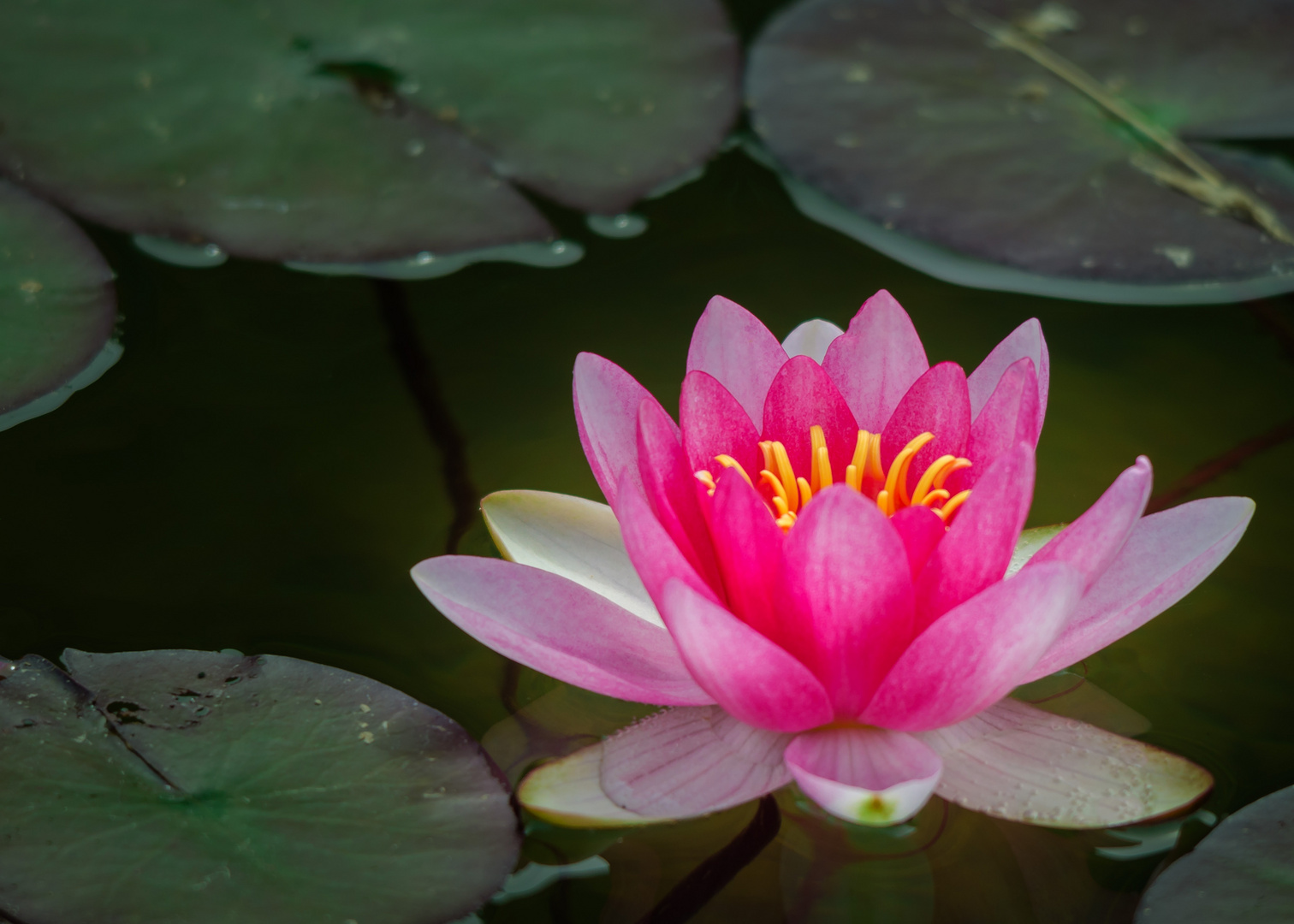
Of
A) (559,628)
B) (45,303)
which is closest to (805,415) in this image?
(559,628)

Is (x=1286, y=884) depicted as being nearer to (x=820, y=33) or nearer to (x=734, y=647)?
(x=734, y=647)

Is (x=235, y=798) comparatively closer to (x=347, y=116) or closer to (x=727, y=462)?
(x=727, y=462)

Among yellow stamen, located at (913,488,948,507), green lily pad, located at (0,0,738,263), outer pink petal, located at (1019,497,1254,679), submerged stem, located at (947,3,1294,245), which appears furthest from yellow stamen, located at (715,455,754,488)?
submerged stem, located at (947,3,1294,245)

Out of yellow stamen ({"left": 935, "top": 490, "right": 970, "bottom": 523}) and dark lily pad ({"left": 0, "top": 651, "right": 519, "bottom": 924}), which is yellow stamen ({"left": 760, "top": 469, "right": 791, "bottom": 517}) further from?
dark lily pad ({"left": 0, "top": 651, "right": 519, "bottom": 924})

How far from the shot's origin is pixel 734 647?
1101 millimetres

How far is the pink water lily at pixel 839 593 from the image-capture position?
3.65 ft

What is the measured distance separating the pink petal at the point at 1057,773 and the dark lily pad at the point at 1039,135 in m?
1.19

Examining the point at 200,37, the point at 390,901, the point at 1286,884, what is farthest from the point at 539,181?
the point at 1286,884

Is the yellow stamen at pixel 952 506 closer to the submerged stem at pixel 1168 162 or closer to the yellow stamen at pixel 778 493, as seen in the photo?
the yellow stamen at pixel 778 493

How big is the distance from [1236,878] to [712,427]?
770mm

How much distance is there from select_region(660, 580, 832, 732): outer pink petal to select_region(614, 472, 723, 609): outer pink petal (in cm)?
4

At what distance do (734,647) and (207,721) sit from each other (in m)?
0.66

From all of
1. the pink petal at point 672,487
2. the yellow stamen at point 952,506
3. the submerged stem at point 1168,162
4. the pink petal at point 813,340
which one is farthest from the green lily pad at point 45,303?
the submerged stem at point 1168,162

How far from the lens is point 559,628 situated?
1272 mm
